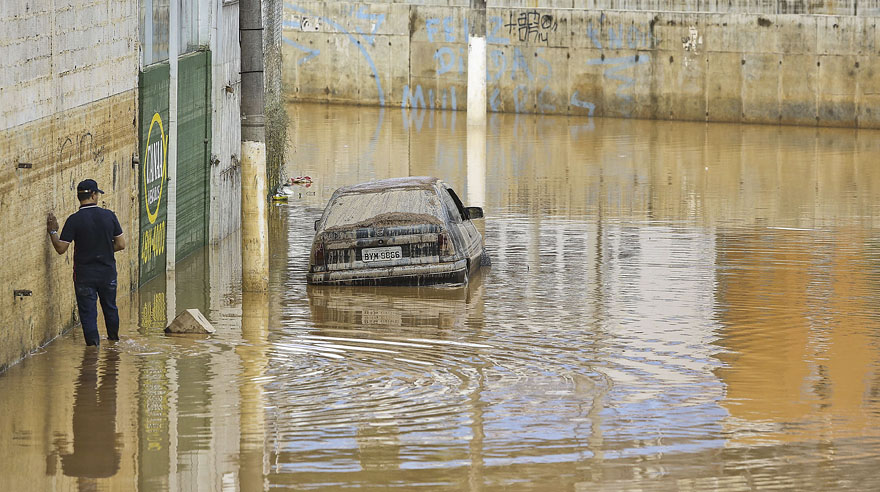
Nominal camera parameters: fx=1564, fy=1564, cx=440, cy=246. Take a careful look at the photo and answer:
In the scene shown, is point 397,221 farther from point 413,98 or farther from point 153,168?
point 413,98

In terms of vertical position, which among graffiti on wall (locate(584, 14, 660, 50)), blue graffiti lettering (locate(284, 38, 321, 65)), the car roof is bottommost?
the car roof

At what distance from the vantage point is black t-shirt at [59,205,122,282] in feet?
45.5

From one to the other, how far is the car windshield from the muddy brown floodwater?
2.78 ft

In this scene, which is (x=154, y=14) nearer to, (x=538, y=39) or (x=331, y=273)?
(x=331, y=273)

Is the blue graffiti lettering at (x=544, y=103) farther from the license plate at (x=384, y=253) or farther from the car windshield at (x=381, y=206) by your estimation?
the license plate at (x=384, y=253)

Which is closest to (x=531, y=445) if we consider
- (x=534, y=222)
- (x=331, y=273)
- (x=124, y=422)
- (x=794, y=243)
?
(x=124, y=422)

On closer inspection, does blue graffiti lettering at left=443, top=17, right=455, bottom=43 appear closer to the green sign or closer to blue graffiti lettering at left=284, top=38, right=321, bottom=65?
blue graffiti lettering at left=284, top=38, right=321, bottom=65

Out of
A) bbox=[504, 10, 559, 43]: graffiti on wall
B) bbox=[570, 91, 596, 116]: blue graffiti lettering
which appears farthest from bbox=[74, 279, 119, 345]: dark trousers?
bbox=[504, 10, 559, 43]: graffiti on wall

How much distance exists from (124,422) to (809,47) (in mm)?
31571

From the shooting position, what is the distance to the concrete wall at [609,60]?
39844 millimetres

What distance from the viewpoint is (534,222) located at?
23.8m

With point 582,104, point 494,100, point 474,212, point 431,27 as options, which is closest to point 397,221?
point 474,212

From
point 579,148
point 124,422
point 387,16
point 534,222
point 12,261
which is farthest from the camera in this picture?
point 387,16

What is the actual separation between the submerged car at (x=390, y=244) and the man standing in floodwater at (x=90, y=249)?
392cm
